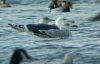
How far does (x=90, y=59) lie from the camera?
16109 millimetres

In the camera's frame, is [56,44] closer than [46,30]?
Yes

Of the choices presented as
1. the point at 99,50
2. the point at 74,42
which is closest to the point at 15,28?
the point at 74,42

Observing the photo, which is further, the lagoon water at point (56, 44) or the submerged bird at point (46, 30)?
the submerged bird at point (46, 30)

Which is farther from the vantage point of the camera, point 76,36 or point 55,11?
point 55,11

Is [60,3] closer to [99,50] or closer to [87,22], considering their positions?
[87,22]

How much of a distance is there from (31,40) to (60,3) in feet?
50.9

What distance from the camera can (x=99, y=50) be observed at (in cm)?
1791

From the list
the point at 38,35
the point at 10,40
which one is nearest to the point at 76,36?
the point at 38,35

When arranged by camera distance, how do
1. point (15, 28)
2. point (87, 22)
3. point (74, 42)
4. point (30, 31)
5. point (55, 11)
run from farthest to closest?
point (55, 11) < point (87, 22) < point (15, 28) < point (30, 31) < point (74, 42)

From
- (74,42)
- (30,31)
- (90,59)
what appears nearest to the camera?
(90,59)

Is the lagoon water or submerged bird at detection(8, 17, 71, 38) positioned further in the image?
submerged bird at detection(8, 17, 71, 38)

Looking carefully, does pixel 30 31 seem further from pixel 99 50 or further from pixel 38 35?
pixel 99 50

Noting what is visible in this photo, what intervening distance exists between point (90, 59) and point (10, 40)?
495cm

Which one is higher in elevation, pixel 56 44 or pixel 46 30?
pixel 46 30
